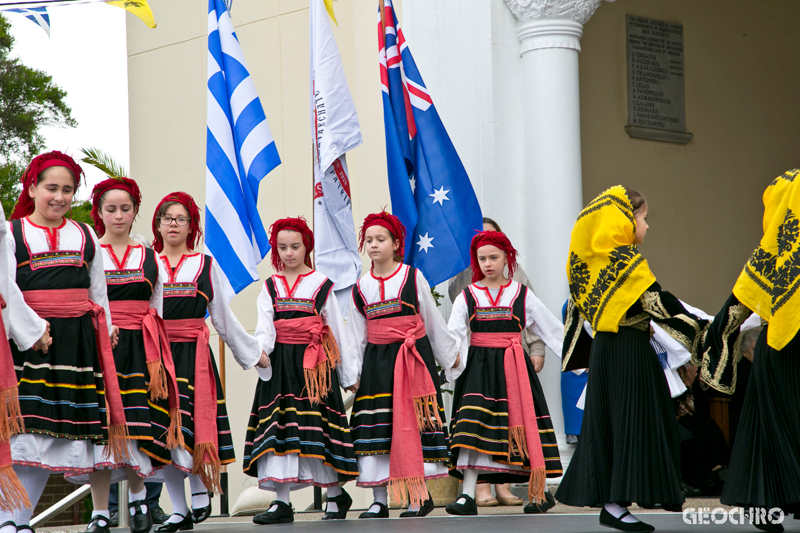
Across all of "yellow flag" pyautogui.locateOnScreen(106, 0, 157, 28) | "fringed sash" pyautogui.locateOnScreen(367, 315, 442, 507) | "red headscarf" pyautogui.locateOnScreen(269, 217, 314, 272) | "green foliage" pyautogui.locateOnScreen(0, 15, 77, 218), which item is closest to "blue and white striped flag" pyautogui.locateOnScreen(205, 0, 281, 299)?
"yellow flag" pyautogui.locateOnScreen(106, 0, 157, 28)

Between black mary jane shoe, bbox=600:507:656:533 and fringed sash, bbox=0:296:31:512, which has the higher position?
fringed sash, bbox=0:296:31:512

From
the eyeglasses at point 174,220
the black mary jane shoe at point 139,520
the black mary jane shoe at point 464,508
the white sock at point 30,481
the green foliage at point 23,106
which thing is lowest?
the black mary jane shoe at point 464,508

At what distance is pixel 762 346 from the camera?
4.39m

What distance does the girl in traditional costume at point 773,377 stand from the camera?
13.6ft

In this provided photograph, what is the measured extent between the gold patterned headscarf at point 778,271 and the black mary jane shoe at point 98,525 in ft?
10.8

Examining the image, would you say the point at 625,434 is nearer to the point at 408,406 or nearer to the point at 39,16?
the point at 408,406

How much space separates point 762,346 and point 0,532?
3549mm

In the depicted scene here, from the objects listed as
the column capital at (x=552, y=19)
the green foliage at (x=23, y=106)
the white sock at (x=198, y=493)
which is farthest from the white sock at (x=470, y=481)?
the green foliage at (x=23, y=106)

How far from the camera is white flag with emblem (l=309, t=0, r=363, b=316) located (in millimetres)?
7441

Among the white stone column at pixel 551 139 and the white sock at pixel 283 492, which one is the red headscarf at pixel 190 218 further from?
the white stone column at pixel 551 139

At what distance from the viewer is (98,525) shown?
4988mm

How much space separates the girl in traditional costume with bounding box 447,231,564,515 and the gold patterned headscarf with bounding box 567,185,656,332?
1543mm

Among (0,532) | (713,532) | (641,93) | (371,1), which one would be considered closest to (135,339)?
(0,532)

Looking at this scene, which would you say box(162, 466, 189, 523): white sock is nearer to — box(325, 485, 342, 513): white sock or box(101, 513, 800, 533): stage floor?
box(101, 513, 800, 533): stage floor
